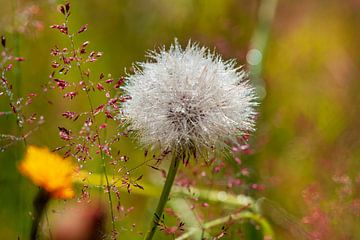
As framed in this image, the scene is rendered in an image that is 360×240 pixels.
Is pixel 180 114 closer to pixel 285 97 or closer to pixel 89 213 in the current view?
pixel 89 213

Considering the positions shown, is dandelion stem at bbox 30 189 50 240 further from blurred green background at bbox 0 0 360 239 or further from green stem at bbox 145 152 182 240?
blurred green background at bbox 0 0 360 239

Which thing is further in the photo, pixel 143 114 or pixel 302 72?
pixel 302 72

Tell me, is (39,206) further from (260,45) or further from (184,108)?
(260,45)

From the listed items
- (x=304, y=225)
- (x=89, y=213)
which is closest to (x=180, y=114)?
(x=89, y=213)

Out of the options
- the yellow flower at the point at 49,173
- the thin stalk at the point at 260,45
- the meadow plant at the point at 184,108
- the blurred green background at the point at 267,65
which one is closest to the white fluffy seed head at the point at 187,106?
the meadow plant at the point at 184,108

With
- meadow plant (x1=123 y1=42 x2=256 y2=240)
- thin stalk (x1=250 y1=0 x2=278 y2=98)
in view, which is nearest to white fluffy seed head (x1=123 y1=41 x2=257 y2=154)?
meadow plant (x1=123 y1=42 x2=256 y2=240)
